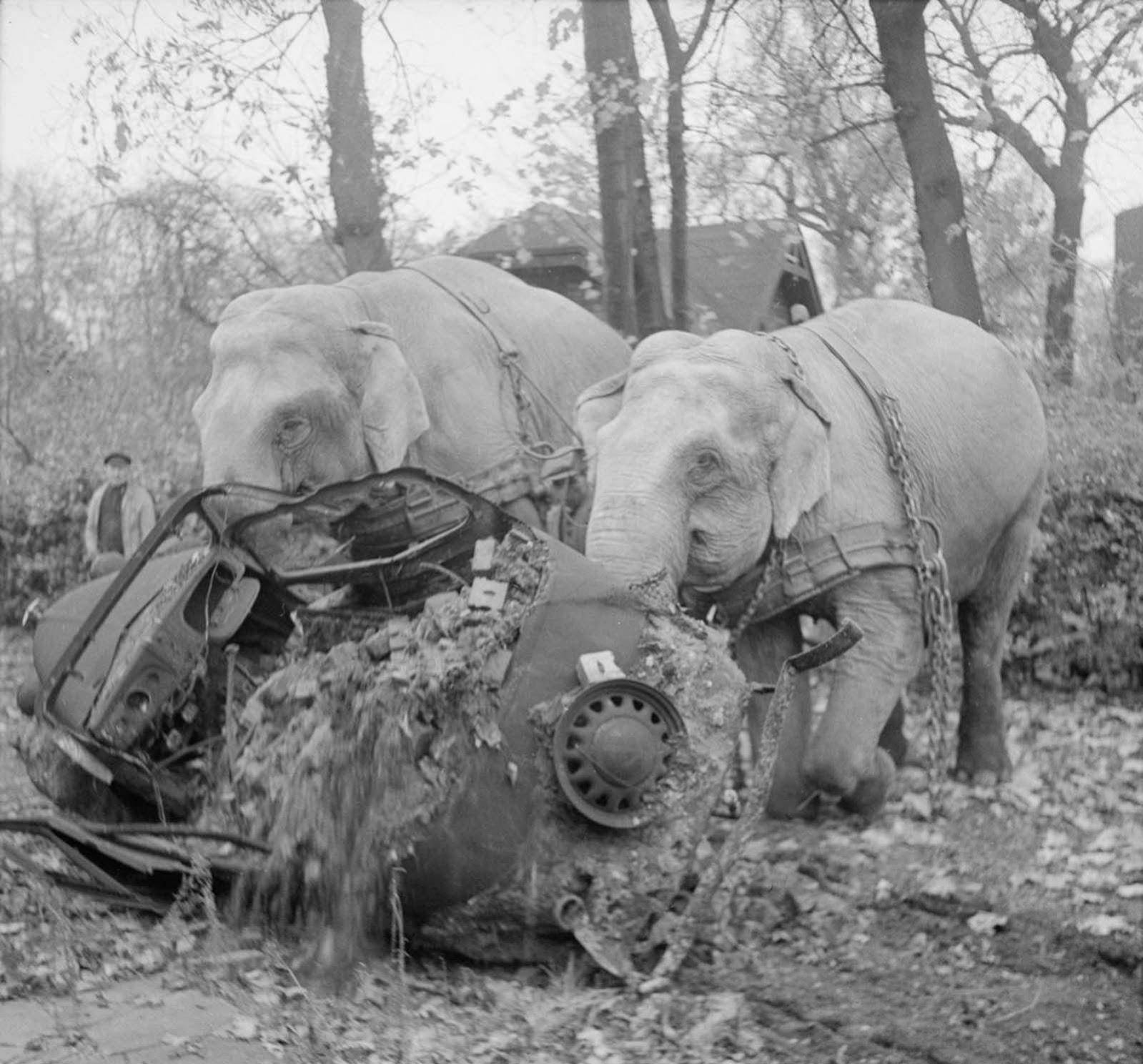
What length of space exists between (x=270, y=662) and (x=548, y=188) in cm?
986

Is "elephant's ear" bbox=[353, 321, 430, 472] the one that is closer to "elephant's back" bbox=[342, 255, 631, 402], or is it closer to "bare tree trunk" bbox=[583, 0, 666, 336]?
"elephant's back" bbox=[342, 255, 631, 402]

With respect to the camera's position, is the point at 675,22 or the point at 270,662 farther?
the point at 675,22

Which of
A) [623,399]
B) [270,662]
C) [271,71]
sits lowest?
[270,662]

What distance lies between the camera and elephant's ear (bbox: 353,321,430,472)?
8.65 metres

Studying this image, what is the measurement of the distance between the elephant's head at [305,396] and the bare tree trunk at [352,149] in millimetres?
5445

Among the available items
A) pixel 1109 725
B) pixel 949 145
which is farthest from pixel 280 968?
pixel 949 145

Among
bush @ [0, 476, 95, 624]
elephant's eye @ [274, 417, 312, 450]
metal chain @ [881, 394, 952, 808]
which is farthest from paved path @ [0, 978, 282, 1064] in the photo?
bush @ [0, 476, 95, 624]

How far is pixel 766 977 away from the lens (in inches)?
208

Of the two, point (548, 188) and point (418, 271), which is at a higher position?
point (548, 188)

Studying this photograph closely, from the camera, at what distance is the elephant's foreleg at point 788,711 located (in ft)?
24.7

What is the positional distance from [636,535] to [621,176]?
243 inches

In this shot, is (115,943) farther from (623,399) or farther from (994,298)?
(994,298)

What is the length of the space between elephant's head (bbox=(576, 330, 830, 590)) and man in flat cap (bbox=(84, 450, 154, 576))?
7015mm

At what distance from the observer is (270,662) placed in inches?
244
